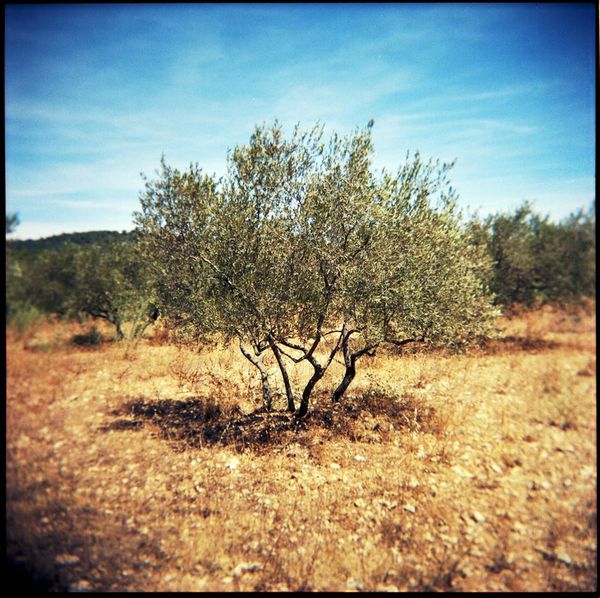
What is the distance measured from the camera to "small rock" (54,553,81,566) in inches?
218

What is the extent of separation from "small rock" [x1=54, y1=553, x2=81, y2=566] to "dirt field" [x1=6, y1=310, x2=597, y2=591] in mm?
17

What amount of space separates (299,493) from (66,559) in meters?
4.59

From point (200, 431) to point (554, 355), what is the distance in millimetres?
A: 11115

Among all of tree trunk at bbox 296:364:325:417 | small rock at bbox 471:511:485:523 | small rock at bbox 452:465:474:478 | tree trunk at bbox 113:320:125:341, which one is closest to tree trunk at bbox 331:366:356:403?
tree trunk at bbox 296:364:325:417

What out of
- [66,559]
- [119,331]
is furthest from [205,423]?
[119,331]

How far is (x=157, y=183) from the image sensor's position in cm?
1105

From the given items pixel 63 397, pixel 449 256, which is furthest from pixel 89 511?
pixel 449 256

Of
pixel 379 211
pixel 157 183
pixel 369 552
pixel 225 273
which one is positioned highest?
pixel 157 183

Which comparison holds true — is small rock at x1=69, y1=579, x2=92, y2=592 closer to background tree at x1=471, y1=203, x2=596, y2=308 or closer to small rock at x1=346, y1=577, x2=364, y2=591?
small rock at x1=346, y1=577, x2=364, y2=591

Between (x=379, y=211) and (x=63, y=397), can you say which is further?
(x=379, y=211)

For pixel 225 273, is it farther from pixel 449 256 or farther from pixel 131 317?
pixel 131 317

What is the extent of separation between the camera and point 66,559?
5570 millimetres

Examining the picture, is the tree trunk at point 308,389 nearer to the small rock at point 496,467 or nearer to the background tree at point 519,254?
the small rock at point 496,467

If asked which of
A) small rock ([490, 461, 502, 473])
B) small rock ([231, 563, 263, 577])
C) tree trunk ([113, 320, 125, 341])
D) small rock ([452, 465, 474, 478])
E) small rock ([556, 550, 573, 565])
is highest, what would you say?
tree trunk ([113, 320, 125, 341])
